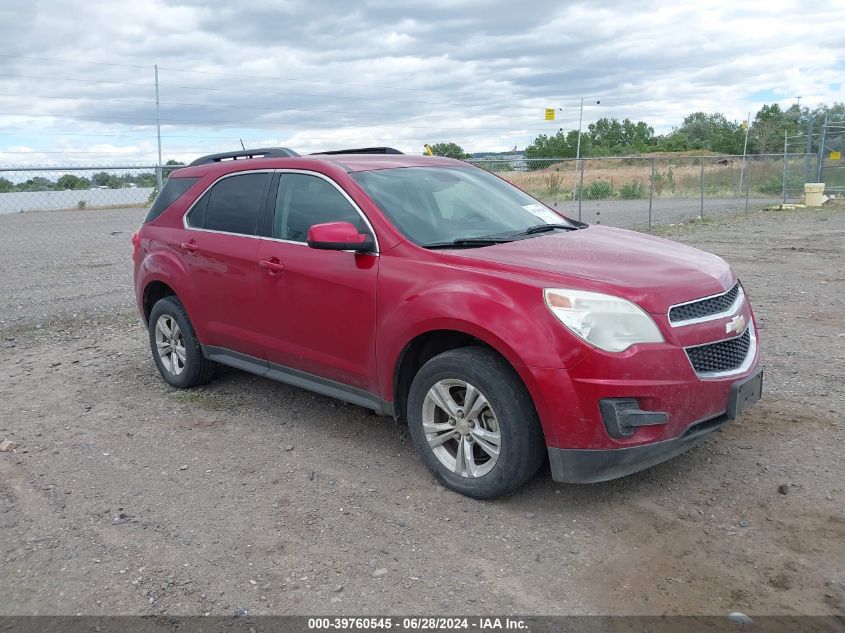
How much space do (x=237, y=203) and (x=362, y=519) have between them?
2.56m

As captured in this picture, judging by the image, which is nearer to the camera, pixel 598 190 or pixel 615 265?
pixel 615 265

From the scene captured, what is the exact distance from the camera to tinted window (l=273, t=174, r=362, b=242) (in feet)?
15.2

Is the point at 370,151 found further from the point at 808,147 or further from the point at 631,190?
the point at 631,190

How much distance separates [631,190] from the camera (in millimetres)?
31062

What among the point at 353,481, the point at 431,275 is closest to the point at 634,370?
the point at 431,275

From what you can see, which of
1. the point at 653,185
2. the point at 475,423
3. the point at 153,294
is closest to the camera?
the point at 475,423

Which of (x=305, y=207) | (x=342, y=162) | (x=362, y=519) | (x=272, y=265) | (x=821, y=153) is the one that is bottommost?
(x=362, y=519)

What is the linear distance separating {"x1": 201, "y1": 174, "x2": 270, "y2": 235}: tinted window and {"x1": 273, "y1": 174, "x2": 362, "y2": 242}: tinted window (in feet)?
0.71

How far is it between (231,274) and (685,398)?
10.2 feet

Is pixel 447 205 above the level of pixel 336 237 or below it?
above

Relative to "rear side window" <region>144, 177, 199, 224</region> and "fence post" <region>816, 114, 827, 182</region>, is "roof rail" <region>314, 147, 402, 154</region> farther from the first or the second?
"fence post" <region>816, 114, 827, 182</region>

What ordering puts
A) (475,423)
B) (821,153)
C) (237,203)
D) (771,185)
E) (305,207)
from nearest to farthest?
(475,423)
(305,207)
(237,203)
(821,153)
(771,185)

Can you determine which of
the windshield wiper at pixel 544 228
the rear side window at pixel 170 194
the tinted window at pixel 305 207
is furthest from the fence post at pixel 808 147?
the tinted window at pixel 305 207

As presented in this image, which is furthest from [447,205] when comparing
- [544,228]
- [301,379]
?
[301,379]
